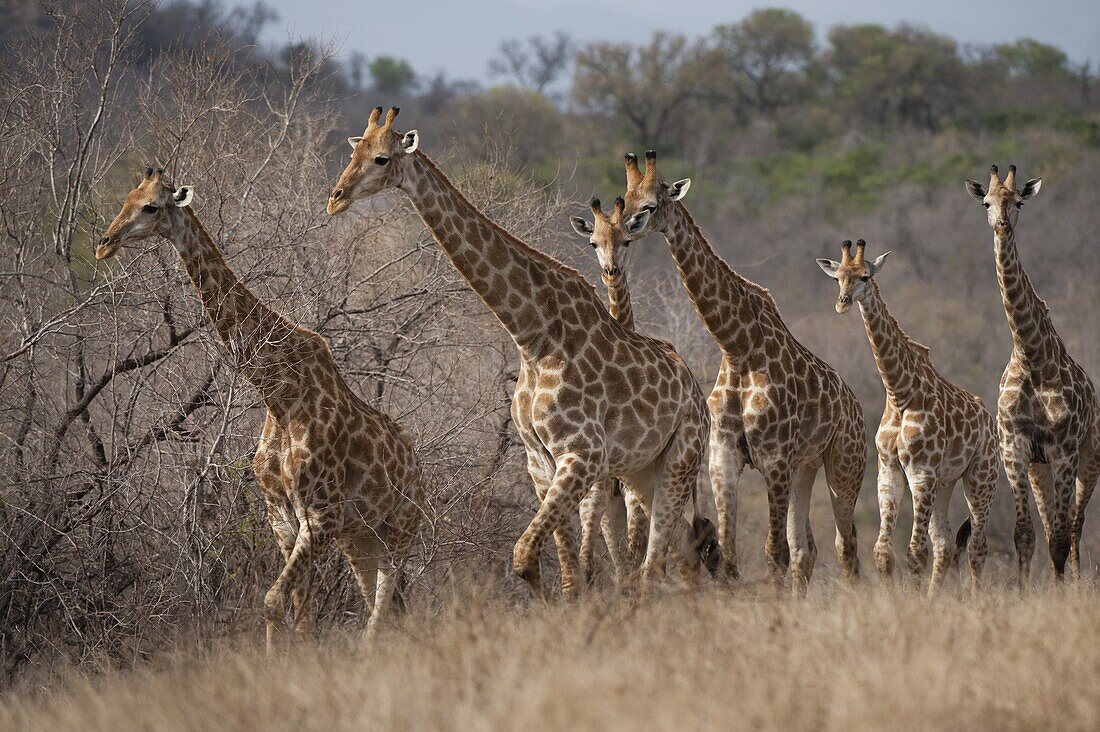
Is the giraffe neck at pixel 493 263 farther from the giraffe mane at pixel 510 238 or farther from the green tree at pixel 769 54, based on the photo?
the green tree at pixel 769 54

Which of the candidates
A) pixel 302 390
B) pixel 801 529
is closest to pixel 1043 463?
pixel 801 529

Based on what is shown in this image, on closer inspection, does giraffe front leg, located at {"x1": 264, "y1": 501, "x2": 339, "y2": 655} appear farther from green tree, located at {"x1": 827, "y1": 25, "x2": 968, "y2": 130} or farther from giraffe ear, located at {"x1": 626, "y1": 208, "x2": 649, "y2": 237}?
green tree, located at {"x1": 827, "y1": 25, "x2": 968, "y2": 130}

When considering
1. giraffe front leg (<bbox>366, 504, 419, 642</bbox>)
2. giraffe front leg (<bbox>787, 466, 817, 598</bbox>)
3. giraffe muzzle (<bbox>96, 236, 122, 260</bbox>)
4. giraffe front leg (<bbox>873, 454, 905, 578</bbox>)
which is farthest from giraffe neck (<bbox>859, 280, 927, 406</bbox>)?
giraffe muzzle (<bbox>96, 236, 122, 260</bbox>)

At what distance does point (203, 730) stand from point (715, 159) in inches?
1620

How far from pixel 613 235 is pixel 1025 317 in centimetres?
359

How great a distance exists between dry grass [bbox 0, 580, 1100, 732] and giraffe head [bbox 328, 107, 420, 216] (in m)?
2.34

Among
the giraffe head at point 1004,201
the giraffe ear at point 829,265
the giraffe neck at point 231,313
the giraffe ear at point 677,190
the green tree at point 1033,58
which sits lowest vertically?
the giraffe neck at point 231,313

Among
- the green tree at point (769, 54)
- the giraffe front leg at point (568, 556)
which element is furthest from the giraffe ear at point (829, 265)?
the green tree at point (769, 54)

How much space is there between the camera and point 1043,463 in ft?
33.6

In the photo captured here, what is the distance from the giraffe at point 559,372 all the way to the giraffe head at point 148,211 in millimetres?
1023

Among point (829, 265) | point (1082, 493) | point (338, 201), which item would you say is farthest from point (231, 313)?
point (1082, 493)

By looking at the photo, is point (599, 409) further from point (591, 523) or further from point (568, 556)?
point (591, 523)

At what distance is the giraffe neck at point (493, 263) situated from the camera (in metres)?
7.55

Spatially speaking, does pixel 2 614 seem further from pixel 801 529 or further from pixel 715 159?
pixel 715 159
